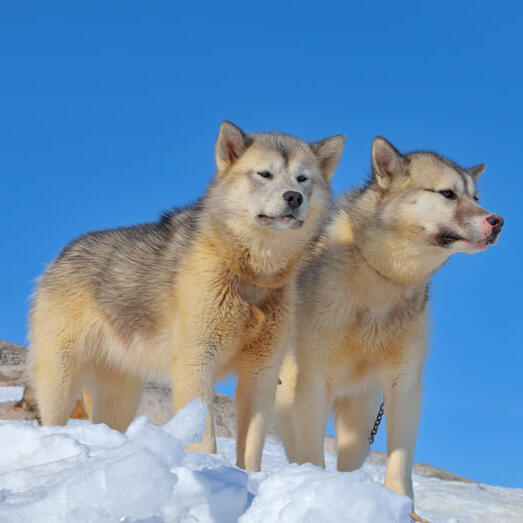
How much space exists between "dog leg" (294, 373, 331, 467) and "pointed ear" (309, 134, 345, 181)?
1795mm

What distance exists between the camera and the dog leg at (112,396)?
24.1 feet

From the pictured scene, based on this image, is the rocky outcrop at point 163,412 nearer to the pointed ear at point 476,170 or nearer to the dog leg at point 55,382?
the dog leg at point 55,382

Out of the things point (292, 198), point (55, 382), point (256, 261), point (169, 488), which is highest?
point (292, 198)

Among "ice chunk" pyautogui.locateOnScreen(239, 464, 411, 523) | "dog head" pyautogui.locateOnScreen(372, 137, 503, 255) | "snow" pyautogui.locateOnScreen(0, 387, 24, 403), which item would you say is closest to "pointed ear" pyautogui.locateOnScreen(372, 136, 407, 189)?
"dog head" pyautogui.locateOnScreen(372, 137, 503, 255)

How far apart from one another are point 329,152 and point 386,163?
55cm

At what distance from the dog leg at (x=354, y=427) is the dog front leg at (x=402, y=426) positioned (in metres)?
0.78

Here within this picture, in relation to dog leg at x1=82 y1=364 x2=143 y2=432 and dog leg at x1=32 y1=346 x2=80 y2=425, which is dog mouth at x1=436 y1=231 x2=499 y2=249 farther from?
dog leg at x1=32 y1=346 x2=80 y2=425

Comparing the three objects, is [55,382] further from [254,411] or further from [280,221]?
[280,221]

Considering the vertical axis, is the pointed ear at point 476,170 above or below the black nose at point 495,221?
above

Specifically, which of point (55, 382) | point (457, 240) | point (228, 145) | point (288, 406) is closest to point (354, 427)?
point (288, 406)

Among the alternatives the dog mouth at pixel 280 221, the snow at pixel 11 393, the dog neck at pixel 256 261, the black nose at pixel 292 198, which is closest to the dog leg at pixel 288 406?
the dog neck at pixel 256 261

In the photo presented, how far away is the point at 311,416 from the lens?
6262 mm

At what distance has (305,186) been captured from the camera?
5.89 meters

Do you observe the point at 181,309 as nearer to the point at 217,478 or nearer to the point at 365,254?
the point at 365,254
